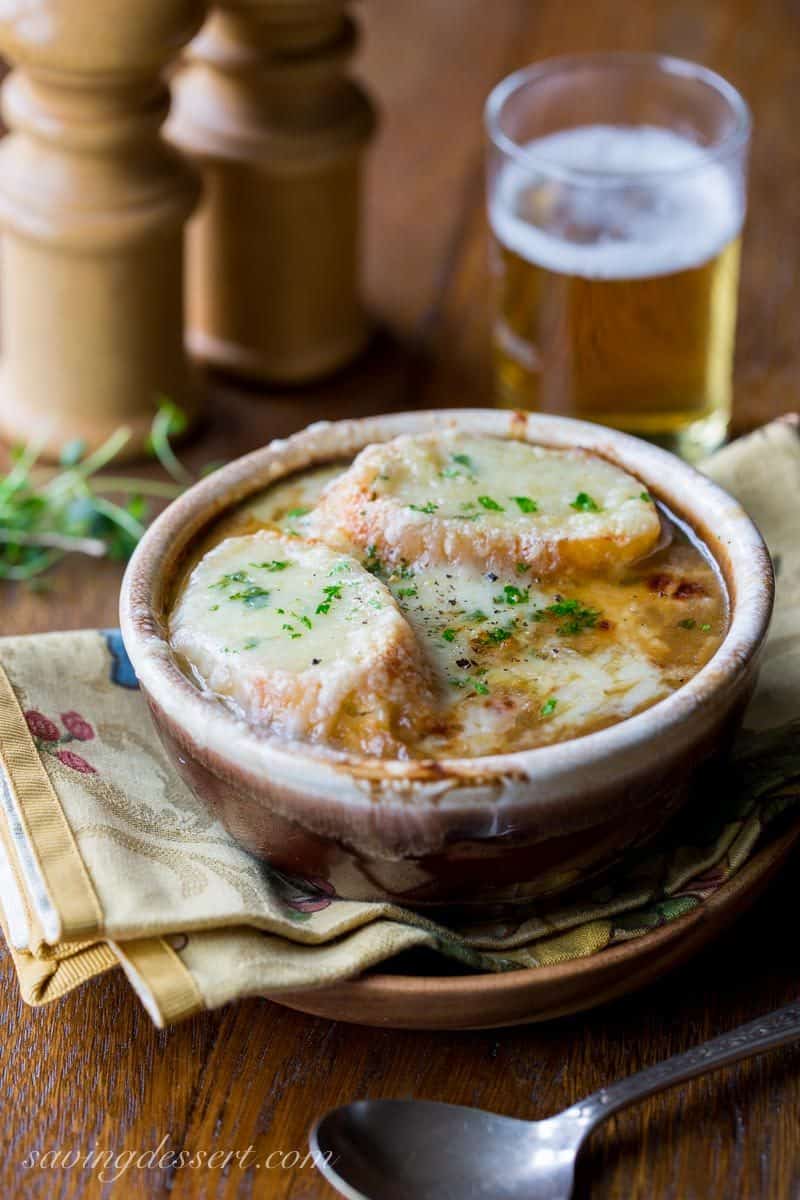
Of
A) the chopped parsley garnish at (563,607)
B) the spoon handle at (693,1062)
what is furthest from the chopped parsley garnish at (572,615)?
the spoon handle at (693,1062)

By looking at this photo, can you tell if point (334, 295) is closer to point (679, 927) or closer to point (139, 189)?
point (139, 189)

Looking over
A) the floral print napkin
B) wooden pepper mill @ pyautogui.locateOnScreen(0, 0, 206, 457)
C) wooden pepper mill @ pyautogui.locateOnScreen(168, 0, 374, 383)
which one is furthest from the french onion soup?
wooden pepper mill @ pyautogui.locateOnScreen(168, 0, 374, 383)

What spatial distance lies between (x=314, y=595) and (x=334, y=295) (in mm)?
1224

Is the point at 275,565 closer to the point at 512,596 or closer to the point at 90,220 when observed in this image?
the point at 512,596

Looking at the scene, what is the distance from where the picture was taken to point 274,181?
8.14ft

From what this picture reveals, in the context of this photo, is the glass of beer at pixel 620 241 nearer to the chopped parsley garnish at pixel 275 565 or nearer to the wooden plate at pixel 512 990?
the chopped parsley garnish at pixel 275 565


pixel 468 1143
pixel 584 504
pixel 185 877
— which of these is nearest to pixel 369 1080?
pixel 468 1143

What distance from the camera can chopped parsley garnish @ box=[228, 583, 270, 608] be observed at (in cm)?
153

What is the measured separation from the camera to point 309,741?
4.56 ft

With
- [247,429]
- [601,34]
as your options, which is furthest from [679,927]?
[601,34]

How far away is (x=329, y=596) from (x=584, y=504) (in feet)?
1.02

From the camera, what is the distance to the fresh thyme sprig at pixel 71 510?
87.4 inches

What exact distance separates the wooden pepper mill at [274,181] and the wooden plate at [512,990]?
4.74ft

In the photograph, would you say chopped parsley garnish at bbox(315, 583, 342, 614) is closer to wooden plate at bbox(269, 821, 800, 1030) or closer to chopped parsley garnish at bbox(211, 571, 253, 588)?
chopped parsley garnish at bbox(211, 571, 253, 588)
